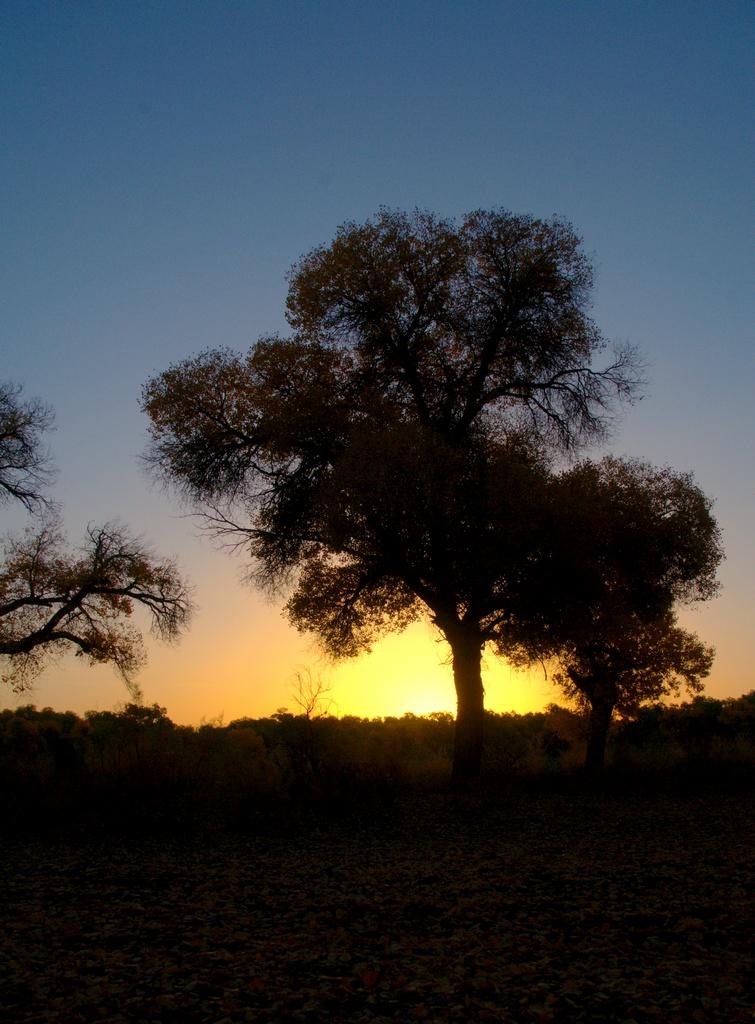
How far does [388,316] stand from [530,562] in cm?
658

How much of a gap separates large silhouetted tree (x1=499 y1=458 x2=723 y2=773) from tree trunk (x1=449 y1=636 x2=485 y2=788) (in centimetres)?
94

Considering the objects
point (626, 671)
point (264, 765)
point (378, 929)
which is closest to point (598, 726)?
point (626, 671)

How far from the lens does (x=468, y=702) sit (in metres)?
15.0

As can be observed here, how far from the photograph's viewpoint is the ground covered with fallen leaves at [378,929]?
13.1 ft

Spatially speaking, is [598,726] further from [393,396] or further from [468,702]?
[393,396]

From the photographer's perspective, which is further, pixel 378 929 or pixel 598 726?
pixel 598 726

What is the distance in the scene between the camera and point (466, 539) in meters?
14.3

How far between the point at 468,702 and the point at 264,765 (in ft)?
14.6

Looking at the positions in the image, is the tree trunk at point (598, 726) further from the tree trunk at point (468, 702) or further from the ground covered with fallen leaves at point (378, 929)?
the ground covered with fallen leaves at point (378, 929)

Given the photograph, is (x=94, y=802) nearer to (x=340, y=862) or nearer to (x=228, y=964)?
(x=340, y=862)

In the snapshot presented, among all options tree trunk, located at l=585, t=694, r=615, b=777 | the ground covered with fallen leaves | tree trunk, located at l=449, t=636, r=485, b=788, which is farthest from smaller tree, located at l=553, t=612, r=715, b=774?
the ground covered with fallen leaves

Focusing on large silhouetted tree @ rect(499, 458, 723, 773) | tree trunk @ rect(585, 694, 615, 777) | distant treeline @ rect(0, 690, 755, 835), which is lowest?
distant treeline @ rect(0, 690, 755, 835)

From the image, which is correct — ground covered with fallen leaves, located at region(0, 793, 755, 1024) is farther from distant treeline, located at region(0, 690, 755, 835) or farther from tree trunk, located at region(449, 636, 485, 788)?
tree trunk, located at region(449, 636, 485, 788)

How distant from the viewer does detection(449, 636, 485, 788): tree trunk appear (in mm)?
14820
